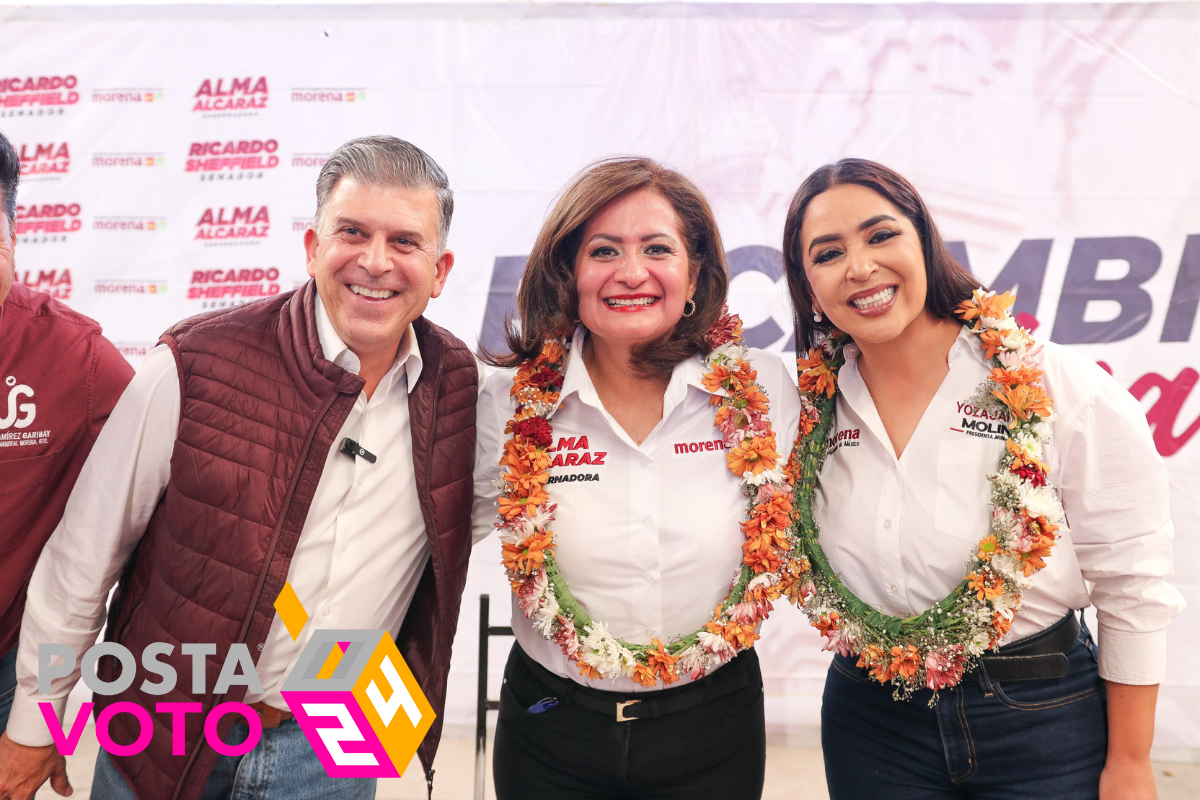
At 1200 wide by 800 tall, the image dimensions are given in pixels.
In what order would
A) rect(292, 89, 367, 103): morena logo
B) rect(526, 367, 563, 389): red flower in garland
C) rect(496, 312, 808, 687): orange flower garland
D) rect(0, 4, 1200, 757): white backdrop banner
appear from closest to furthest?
rect(496, 312, 808, 687): orange flower garland → rect(526, 367, 563, 389): red flower in garland → rect(0, 4, 1200, 757): white backdrop banner → rect(292, 89, 367, 103): morena logo

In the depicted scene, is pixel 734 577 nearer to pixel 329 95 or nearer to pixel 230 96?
pixel 329 95

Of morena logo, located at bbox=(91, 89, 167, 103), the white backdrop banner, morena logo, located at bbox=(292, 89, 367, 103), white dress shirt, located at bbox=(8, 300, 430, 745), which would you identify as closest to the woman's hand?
white dress shirt, located at bbox=(8, 300, 430, 745)

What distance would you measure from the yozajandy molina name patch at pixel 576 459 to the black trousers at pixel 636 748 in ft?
1.51

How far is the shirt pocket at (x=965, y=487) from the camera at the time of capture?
167cm

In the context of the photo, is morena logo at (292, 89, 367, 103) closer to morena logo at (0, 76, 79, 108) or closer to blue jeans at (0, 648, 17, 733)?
morena logo at (0, 76, 79, 108)

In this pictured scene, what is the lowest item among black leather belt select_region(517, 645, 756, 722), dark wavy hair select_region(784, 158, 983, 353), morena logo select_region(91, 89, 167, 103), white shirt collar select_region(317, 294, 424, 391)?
black leather belt select_region(517, 645, 756, 722)

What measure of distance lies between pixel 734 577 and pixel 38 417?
1.64m

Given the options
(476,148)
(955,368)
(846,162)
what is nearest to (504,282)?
(476,148)

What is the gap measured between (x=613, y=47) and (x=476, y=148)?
2.40 ft

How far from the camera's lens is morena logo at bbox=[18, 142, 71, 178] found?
3393 mm

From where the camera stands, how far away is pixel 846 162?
1841 mm

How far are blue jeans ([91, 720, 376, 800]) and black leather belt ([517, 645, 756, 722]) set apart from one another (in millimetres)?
532

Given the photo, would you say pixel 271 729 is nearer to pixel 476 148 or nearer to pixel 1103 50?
pixel 476 148

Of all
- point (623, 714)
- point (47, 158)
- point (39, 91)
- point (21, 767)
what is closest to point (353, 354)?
point (623, 714)
